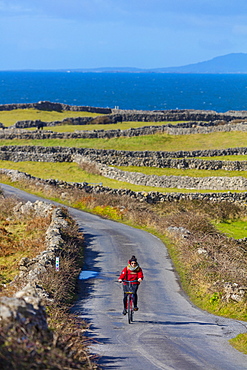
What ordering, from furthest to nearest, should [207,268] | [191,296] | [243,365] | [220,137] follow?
[220,137], [207,268], [191,296], [243,365]

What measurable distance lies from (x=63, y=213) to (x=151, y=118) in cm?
6222

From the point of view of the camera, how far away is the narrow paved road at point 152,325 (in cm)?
1259

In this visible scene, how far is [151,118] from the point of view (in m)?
90.5

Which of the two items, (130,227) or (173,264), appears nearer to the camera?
(173,264)

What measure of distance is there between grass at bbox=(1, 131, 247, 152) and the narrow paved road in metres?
38.0

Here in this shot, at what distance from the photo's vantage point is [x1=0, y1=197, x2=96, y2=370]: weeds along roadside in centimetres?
767

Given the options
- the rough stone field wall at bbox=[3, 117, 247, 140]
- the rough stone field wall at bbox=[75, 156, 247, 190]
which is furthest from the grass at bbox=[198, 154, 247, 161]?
the rough stone field wall at bbox=[3, 117, 247, 140]

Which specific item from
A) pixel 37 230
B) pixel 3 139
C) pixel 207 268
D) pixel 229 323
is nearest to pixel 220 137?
pixel 3 139

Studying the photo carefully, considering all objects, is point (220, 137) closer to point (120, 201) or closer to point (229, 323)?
point (120, 201)

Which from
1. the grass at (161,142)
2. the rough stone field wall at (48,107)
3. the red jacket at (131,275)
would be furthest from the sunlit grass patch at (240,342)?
the rough stone field wall at (48,107)

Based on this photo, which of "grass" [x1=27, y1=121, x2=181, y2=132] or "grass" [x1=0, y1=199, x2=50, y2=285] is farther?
"grass" [x1=27, y1=121, x2=181, y2=132]

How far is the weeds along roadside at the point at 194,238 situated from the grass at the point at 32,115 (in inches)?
1648

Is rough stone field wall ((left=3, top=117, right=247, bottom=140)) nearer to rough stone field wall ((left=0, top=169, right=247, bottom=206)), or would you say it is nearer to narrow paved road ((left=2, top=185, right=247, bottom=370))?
rough stone field wall ((left=0, top=169, right=247, bottom=206))

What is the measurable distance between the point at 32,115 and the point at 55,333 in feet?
273
